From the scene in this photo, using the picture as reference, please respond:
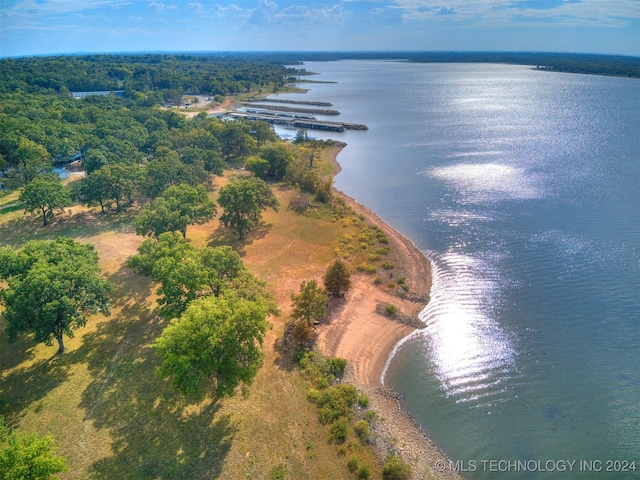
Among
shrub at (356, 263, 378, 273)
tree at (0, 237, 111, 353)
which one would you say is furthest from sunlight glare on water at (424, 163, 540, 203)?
tree at (0, 237, 111, 353)

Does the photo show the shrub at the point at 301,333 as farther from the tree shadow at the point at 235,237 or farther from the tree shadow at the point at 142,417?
the tree shadow at the point at 235,237

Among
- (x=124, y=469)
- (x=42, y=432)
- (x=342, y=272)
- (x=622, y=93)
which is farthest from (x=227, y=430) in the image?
(x=622, y=93)

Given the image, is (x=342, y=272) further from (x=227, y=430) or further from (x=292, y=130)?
(x=292, y=130)

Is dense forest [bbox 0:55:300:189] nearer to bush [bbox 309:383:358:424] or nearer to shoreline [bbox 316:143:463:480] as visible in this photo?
shoreline [bbox 316:143:463:480]

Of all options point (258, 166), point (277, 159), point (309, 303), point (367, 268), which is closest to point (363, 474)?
point (309, 303)

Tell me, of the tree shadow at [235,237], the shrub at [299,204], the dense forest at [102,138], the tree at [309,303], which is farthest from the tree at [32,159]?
the tree at [309,303]

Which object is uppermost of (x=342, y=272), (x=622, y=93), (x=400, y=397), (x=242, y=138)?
(x=622, y=93)
